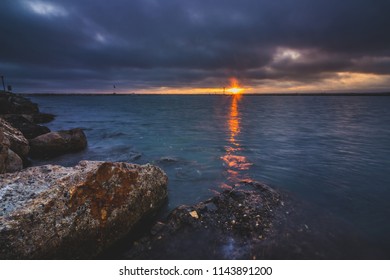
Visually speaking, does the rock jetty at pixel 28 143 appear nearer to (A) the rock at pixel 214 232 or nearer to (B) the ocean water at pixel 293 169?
(B) the ocean water at pixel 293 169

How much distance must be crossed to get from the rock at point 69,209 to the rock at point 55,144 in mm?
6954

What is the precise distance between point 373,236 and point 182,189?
4.89 metres

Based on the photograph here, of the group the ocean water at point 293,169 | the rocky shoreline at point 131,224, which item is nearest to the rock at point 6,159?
the rocky shoreline at point 131,224

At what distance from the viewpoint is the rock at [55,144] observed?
403 inches

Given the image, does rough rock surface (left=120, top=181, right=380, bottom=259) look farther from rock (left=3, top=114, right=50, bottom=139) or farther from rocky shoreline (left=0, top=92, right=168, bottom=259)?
rock (left=3, top=114, right=50, bottom=139)

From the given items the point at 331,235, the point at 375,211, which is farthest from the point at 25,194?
the point at 375,211

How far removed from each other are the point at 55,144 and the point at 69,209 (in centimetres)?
836

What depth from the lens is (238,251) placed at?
382 cm

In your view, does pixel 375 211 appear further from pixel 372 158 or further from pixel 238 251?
pixel 372 158

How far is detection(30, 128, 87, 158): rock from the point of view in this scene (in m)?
10.2

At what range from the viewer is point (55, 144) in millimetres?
10578

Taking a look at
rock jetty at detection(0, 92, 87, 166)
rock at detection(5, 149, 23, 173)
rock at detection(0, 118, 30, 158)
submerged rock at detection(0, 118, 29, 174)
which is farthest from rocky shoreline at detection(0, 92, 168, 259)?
rock at detection(0, 118, 30, 158)

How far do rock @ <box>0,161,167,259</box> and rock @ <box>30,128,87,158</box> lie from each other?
695cm

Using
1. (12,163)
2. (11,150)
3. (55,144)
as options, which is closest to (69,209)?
(12,163)
